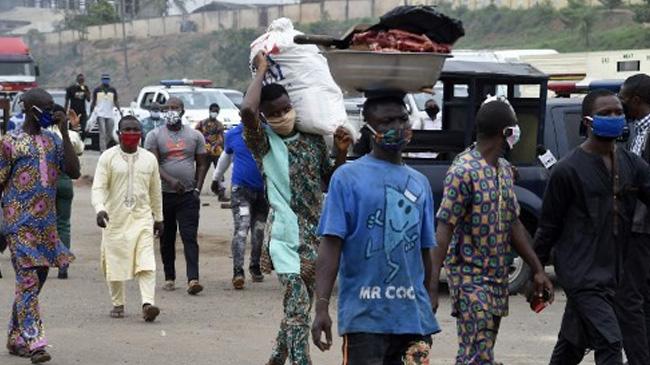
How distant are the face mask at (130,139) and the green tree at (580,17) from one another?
43.9 meters

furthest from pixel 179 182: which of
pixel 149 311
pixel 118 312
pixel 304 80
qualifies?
pixel 304 80

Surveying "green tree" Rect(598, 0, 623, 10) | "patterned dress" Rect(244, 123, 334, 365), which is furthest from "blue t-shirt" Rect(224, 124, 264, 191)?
"green tree" Rect(598, 0, 623, 10)

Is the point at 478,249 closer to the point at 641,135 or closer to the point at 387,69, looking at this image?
the point at 387,69

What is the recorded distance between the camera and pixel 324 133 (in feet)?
26.9

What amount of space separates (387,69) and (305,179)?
1.90m

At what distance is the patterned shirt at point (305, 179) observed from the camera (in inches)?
322

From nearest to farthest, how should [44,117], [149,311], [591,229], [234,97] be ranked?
[591,229], [44,117], [149,311], [234,97]

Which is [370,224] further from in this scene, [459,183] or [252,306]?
[252,306]

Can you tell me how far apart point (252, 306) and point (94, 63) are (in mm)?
70117

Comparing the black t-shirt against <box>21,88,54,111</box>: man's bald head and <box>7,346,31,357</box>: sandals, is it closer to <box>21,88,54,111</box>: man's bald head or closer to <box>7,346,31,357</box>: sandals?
<box>7,346,31,357</box>: sandals

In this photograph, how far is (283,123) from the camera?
8.13m

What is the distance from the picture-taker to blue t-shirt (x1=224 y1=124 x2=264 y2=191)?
13.4 m

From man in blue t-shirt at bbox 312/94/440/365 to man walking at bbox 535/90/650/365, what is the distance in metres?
1.45

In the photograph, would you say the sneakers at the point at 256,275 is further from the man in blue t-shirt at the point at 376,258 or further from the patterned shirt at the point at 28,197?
the man in blue t-shirt at the point at 376,258
